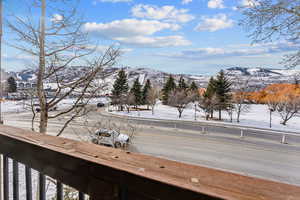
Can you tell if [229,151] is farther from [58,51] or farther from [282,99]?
[282,99]

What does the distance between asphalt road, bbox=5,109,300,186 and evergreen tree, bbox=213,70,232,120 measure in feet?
32.7

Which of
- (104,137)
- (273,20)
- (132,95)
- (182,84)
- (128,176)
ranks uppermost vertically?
(182,84)

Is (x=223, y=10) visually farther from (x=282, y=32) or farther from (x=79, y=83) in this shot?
(x=79, y=83)

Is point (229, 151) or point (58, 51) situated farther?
point (229, 151)

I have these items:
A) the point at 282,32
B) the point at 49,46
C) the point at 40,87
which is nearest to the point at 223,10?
the point at 282,32

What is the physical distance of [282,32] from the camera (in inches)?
Result: 135

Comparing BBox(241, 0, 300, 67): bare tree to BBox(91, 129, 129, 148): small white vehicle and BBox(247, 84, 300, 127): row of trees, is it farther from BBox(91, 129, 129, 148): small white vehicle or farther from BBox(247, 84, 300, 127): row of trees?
BBox(247, 84, 300, 127): row of trees

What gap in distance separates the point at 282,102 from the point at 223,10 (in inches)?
891

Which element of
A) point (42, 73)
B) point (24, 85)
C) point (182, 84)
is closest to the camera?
point (42, 73)

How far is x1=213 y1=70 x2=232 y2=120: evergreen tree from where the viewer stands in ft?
76.9

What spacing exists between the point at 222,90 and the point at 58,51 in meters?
22.6

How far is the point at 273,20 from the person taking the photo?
133 inches

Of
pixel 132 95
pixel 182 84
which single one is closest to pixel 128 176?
pixel 132 95

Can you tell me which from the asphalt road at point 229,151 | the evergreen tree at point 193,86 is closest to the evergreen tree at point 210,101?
the evergreen tree at point 193,86
